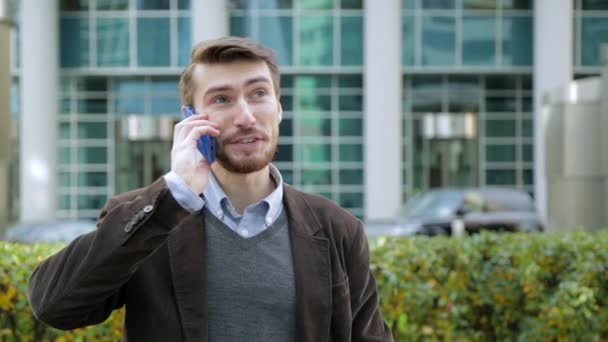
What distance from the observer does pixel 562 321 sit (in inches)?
191

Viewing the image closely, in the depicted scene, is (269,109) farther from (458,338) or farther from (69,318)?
(458,338)

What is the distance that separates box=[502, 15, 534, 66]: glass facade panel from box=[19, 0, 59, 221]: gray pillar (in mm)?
14884

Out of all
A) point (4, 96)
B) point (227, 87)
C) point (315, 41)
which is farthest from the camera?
point (315, 41)

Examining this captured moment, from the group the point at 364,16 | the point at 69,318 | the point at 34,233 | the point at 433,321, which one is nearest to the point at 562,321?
the point at 433,321

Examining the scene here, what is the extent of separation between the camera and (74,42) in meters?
29.9

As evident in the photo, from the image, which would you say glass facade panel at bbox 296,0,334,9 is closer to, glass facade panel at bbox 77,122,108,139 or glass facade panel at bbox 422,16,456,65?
glass facade panel at bbox 422,16,456,65

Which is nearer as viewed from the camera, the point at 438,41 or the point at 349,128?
the point at 438,41

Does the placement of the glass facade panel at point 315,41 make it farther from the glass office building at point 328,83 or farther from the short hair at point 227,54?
the short hair at point 227,54

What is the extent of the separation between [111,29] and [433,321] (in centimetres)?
2671

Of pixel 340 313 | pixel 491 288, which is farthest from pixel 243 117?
pixel 491 288

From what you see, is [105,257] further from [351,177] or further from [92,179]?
[92,179]

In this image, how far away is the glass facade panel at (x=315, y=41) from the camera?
96.7 feet

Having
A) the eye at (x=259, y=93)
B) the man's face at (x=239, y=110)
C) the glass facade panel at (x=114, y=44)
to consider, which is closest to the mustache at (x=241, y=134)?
the man's face at (x=239, y=110)

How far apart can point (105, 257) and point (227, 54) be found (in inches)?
25.2
